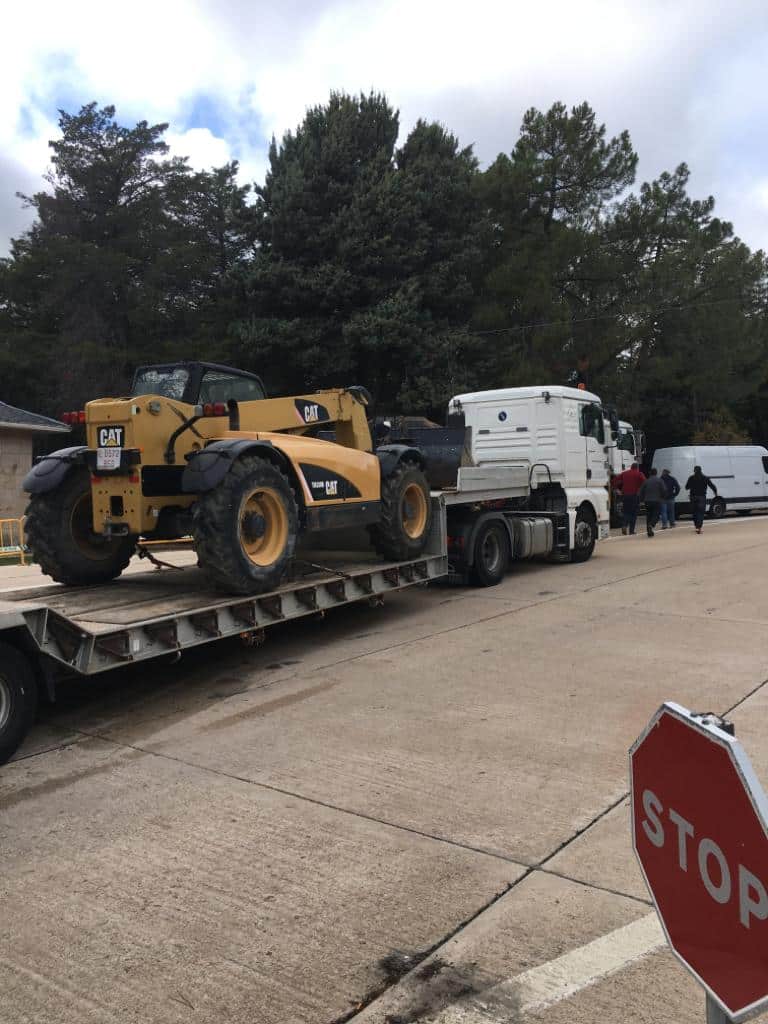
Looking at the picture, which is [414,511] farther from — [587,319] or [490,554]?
[587,319]

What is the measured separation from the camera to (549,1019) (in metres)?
2.61

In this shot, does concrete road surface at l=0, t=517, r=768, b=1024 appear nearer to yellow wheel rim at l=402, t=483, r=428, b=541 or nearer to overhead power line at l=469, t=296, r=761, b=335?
yellow wheel rim at l=402, t=483, r=428, b=541

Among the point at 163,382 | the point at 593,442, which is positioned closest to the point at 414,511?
the point at 163,382

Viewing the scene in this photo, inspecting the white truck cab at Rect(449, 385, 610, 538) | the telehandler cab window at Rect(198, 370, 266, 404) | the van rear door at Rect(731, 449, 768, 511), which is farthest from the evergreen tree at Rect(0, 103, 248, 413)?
the telehandler cab window at Rect(198, 370, 266, 404)

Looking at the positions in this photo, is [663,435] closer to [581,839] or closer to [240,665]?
[240,665]

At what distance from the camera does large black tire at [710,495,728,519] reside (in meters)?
27.6

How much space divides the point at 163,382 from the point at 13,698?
341 centimetres

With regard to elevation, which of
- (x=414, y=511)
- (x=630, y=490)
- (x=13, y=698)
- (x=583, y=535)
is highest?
(x=630, y=490)

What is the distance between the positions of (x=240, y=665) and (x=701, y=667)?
3.95 m

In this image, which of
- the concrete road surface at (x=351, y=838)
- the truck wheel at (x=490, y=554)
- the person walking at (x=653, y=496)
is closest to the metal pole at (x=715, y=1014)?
the concrete road surface at (x=351, y=838)

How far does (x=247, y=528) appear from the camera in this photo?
22.4 ft

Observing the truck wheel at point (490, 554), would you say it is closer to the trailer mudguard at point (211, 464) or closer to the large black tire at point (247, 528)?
the large black tire at point (247, 528)

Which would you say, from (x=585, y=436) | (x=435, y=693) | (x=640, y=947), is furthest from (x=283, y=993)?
(x=585, y=436)

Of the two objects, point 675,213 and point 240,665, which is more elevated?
point 675,213
